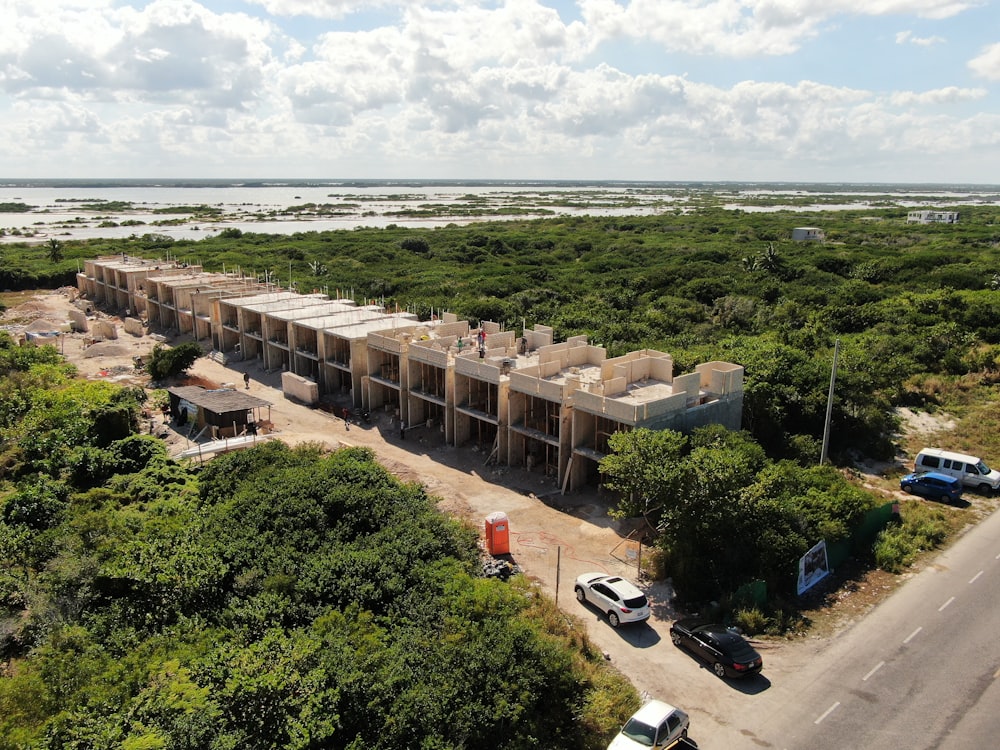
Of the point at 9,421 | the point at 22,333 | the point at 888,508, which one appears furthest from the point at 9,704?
the point at 22,333

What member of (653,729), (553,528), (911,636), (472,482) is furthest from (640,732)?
(472,482)

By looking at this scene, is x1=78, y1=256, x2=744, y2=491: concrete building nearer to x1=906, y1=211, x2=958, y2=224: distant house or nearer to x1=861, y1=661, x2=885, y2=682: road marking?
x1=861, y1=661, x2=885, y2=682: road marking

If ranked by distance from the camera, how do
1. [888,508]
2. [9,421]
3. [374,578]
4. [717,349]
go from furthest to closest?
[717,349]
[9,421]
[888,508]
[374,578]

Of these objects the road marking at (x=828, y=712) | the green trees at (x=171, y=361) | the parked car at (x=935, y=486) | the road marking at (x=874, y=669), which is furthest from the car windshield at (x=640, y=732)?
the green trees at (x=171, y=361)

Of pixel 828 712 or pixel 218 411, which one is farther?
pixel 218 411

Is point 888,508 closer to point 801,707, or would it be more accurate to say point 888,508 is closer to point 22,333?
point 801,707

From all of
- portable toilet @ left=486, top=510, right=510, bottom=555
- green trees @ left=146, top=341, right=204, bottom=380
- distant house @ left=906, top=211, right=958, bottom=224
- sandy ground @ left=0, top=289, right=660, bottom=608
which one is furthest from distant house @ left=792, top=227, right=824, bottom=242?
portable toilet @ left=486, top=510, right=510, bottom=555

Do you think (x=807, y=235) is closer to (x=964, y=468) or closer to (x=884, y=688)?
(x=964, y=468)
